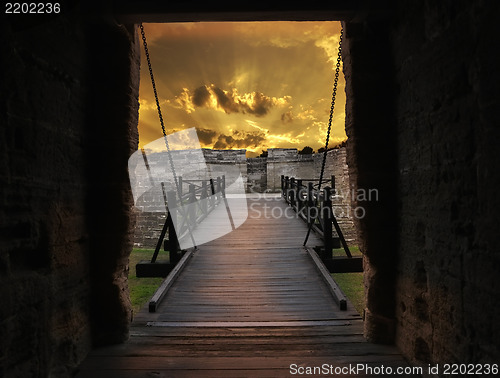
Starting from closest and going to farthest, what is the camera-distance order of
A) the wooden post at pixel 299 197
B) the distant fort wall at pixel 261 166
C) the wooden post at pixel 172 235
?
1. the wooden post at pixel 172 235
2. the wooden post at pixel 299 197
3. the distant fort wall at pixel 261 166

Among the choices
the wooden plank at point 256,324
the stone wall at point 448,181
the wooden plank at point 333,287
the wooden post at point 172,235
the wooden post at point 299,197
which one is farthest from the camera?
the wooden post at point 299,197

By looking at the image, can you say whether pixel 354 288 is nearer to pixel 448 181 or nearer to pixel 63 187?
pixel 448 181

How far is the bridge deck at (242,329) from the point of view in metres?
2.65

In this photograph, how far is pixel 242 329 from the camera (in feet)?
11.0

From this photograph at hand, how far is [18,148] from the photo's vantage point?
2031 mm

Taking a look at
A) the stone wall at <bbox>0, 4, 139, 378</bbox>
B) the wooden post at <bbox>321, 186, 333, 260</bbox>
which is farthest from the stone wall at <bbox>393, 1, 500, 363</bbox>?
the wooden post at <bbox>321, 186, 333, 260</bbox>

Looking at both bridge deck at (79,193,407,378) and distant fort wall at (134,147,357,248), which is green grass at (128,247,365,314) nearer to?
bridge deck at (79,193,407,378)

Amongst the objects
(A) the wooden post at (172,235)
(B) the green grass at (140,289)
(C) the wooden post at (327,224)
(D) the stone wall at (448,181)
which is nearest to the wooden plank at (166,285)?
(A) the wooden post at (172,235)

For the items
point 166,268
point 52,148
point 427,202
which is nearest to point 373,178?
point 427,202

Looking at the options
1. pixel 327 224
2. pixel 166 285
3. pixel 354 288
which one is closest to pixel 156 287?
pixel 166 285

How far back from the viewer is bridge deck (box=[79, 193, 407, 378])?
265cm

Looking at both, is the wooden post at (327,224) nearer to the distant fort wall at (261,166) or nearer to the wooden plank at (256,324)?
the wooden plank at (256,324)

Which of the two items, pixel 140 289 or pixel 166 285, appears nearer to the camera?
pixel 166 285

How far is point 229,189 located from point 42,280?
19775 mm
